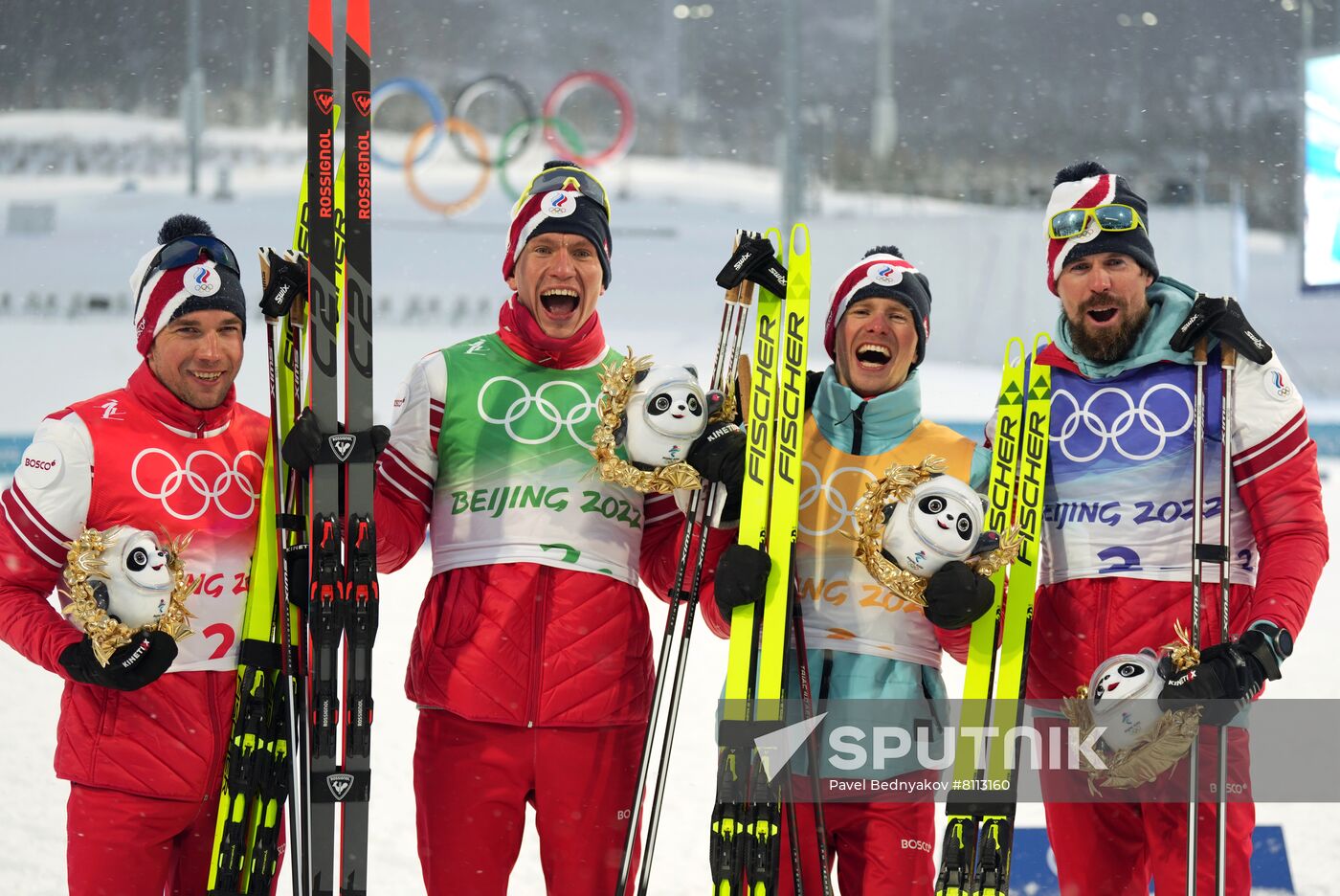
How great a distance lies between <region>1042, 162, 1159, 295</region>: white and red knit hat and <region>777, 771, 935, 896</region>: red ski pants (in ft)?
3.49

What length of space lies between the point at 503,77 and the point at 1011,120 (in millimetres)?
7535

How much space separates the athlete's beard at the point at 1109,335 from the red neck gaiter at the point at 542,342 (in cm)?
94

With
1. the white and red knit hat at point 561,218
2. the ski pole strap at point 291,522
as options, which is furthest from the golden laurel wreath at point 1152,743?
the ski pole strap at point 291,522

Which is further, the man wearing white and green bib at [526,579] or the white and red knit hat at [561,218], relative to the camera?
the white and red knit hat at [561,218]

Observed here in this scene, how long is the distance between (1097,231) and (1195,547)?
2.09 feet

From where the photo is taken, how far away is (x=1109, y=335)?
2.63 metres

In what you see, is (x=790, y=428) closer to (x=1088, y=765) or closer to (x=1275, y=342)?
(x=1088, y=765)

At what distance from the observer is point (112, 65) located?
1898cm

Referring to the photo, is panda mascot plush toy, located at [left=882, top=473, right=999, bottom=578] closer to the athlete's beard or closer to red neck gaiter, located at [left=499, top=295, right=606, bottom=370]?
the athlete's beard

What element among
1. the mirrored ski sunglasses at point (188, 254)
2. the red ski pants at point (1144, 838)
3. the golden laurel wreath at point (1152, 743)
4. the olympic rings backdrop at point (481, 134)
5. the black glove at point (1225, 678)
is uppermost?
the olympic rings backdrop at point (481, 134)

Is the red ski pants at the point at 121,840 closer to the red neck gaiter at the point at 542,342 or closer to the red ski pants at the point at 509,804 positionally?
the red ski pants at the point at 509,804

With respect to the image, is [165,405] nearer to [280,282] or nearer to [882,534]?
[280,282]

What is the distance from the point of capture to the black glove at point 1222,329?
2492 mm

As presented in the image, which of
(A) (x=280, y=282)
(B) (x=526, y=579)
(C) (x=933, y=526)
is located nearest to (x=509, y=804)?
(B) (x=526, y=579)
